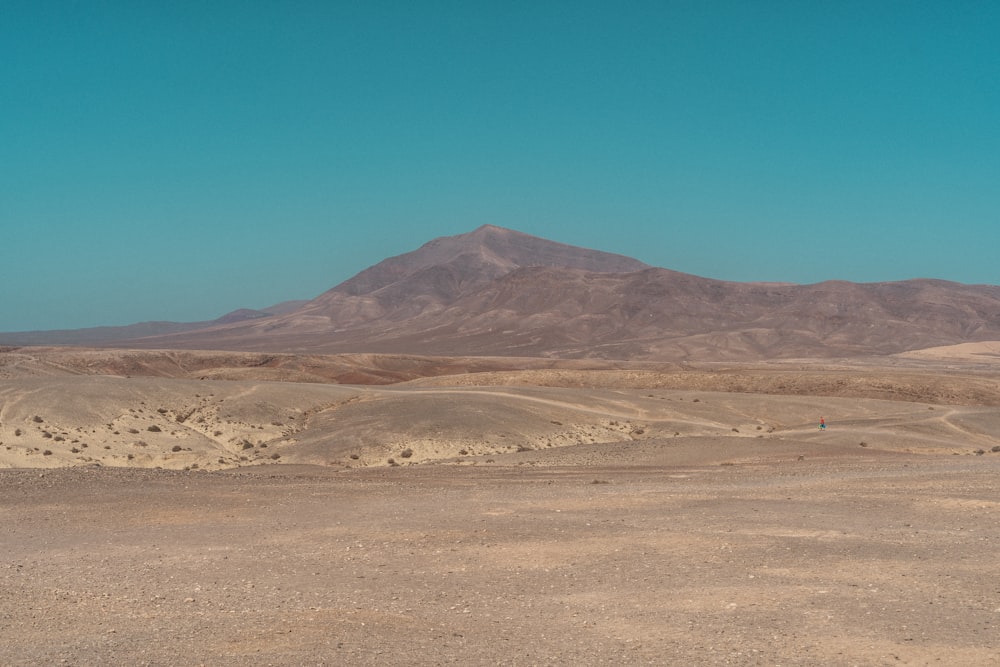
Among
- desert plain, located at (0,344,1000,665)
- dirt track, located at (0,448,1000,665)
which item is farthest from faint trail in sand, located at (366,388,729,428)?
dirt track, located at (0,448,1000,665)

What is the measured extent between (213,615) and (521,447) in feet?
82.6

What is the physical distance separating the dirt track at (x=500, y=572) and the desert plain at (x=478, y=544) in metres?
0.06

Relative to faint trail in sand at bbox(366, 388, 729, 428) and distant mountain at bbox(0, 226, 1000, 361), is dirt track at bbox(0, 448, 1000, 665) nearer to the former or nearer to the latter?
faint trail in sand at bbox(366, 388, 729, 428)

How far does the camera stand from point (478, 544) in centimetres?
1620

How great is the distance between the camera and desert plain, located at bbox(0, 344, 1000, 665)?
35.3 ft

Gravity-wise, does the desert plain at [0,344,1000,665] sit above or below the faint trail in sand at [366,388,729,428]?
below

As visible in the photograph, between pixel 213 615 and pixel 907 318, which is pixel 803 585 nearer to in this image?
pixel 213 615

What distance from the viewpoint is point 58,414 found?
120 ft

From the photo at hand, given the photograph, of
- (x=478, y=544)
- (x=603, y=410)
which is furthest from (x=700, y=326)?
(x=478, y=544)

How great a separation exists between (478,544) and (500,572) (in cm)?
196

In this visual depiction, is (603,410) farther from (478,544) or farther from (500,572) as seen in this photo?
(500,572)

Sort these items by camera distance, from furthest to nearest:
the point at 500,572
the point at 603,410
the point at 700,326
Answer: the point at 700,326, the point at 603,410, the point at 500,572

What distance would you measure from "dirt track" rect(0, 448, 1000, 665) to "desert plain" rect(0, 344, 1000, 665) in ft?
0.18

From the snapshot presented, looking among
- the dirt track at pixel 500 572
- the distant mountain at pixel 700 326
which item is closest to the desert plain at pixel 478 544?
the dirt track at pixel 500 572
